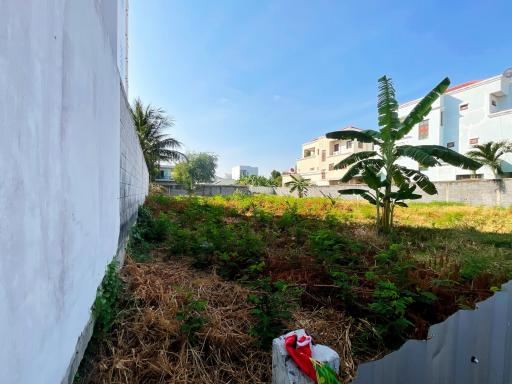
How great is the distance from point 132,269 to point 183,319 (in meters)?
1.24

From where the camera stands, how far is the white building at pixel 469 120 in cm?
2069

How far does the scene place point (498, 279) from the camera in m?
3.07

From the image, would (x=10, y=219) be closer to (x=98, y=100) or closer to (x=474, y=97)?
(x=98, y=100)

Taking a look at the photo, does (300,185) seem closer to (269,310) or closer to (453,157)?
(453,157)

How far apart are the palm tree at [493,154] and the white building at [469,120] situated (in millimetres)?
860

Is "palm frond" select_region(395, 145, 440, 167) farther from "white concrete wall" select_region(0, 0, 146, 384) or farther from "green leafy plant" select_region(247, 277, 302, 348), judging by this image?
"white concrete wall" select_region(0, 0, 146, 384)

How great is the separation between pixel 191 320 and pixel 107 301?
73cm

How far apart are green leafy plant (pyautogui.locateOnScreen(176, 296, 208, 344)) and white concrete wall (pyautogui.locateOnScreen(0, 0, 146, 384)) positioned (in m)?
0.66

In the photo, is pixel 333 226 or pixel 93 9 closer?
pixel 93 9

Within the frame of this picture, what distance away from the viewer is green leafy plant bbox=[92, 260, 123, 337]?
2.03 meters

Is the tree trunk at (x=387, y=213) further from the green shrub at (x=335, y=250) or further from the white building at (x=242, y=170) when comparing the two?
the white building at (x=242, y=170)

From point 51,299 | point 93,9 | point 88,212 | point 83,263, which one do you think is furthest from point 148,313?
point 93,9

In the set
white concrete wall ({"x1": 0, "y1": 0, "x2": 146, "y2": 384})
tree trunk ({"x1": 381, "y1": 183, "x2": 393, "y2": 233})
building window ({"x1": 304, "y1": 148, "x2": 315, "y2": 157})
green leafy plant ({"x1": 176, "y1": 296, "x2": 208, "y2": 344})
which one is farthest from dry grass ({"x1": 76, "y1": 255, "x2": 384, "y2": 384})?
building window ({"x1": 304, "y1": 148, "x2": 315, "y2": 157})

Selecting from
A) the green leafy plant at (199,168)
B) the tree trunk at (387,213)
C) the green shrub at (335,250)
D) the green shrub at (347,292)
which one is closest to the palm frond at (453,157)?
the tree trunk at (387,213)
